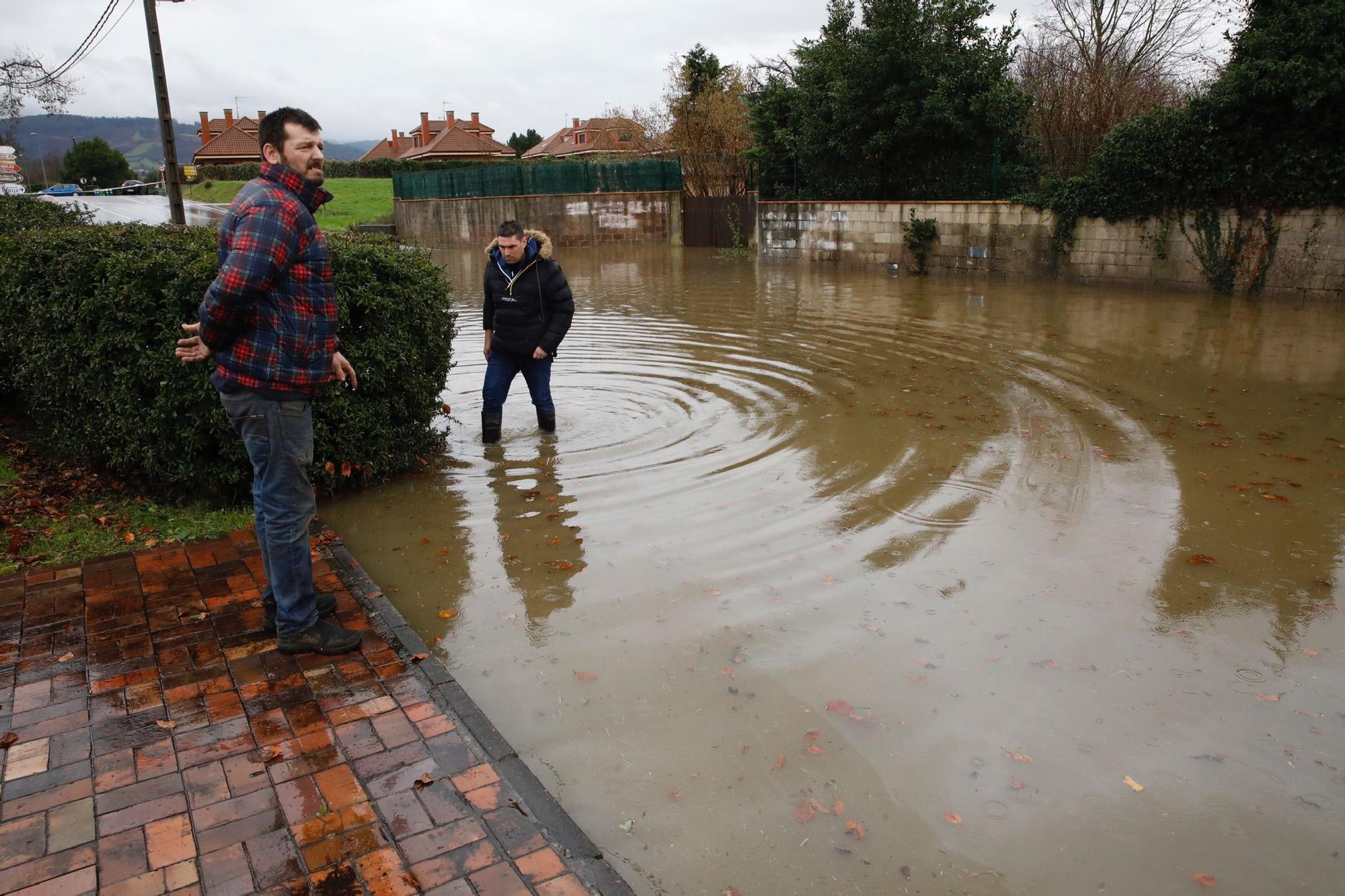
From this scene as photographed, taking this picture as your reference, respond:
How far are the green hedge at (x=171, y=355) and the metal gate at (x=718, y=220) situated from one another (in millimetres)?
23500

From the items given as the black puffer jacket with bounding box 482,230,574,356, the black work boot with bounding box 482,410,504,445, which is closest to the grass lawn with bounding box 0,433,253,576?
the black work boot with bounding box 482,410,504,445

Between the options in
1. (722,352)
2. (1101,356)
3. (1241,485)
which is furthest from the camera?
(722,352)

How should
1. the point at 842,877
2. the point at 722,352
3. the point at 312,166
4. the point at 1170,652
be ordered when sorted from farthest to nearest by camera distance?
the point at 722,352 < the point at 1170,652 < the point at 312,166 < the point at 842,877

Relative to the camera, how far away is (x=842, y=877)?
2910 millimetres

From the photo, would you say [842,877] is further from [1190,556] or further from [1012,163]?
[1012,163]

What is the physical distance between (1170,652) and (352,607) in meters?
3.73

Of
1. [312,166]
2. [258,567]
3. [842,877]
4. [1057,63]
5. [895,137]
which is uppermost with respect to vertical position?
[1057,63]

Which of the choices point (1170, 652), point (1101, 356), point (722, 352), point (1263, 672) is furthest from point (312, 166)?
point (1101, 356)

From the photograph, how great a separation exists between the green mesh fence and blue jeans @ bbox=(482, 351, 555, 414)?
87.2 feet

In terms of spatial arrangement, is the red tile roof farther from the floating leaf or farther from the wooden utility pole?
the floating leaf

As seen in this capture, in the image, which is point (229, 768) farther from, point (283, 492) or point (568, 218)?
point (568, 218)

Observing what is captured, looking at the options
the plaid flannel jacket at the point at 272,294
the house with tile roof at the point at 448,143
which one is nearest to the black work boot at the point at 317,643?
the plaid flannel jacket at the point at 272,294

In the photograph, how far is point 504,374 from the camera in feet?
25.2

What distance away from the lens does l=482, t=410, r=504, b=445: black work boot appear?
7725mm
